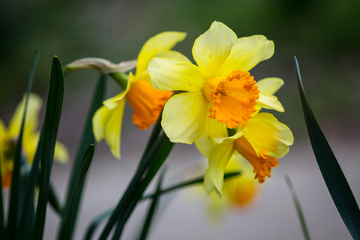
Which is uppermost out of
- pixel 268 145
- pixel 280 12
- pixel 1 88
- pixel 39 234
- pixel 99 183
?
pixel 280 12

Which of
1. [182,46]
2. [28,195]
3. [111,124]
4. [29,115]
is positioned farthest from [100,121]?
[182,46]

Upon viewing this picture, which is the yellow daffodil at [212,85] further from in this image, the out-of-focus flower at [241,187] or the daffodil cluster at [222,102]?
the out-of-focus flower at [241,187]

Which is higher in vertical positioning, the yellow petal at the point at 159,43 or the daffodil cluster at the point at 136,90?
the yellow petal at the point at 159,43

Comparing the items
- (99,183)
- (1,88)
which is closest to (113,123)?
(99,183)

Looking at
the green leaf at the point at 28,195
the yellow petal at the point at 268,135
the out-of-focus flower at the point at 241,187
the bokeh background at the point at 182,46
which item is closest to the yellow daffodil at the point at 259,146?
the yellow petal at the point at 268,135

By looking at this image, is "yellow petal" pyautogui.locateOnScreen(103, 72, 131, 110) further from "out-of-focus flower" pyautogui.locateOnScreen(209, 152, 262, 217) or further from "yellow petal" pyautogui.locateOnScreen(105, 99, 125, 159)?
"out-of-focus flower" pyautogui.locateOnScreen(209, 152, 262, 217)

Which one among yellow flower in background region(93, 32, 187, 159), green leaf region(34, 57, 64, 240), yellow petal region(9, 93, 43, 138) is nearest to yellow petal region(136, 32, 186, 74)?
yellow flower in background region(93, 32, 187, 159)

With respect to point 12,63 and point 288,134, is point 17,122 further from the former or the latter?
point 12,63

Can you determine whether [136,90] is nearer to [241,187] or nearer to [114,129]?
[114,129]

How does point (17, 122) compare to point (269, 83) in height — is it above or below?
below
